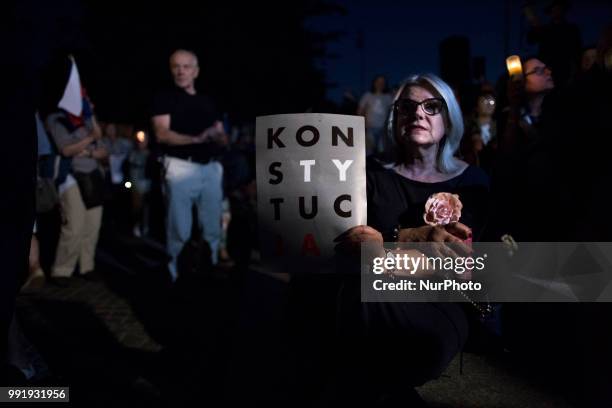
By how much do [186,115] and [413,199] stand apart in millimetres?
2778

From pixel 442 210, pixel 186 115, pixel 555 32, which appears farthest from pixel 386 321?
pixel 555 32

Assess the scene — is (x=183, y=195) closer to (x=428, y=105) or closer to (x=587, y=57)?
(x=428, y=105)

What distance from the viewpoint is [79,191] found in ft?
16.8

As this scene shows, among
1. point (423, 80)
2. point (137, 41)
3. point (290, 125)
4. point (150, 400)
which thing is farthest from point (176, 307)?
point (137, 41)

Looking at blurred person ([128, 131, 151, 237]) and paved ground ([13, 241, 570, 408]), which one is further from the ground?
blurred person ([128, 131, 151, 237])

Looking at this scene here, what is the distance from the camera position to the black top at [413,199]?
246 centimetres

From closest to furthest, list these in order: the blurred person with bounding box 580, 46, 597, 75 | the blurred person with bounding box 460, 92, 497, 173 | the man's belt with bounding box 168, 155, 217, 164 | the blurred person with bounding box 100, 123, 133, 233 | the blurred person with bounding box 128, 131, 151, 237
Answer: the blurred person with bounding box 460, 92, 497, 173 < the blurred person with bounding box 580, 46, 597, 75 < the man's belt with bounding box 168, 155, 217, 164 < the blurred person with bounding box 128, 131, 151, 237 < the blurred person with bounding box 100, 123, 133, 233

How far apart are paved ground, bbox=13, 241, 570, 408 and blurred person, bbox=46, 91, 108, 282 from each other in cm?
30

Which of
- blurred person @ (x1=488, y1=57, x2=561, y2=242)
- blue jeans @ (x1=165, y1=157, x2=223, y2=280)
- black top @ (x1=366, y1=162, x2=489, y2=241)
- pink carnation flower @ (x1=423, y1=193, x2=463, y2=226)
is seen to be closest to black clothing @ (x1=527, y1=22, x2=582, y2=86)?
blurred person @ (x1=488, y1=57, x2=561, y2=242)

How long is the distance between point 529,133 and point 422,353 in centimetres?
217

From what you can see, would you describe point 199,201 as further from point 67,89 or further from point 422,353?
point 422,353

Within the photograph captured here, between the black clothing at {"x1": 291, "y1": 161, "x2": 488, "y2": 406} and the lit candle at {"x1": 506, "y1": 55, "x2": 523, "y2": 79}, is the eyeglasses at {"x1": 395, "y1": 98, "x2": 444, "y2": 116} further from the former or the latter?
the lit candle at {"x1": 506, "y1": 55, "x2": 523, "y2": 79}

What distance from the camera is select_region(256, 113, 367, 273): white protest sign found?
2180 mm

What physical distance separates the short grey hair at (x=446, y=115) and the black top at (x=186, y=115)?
2.54m
